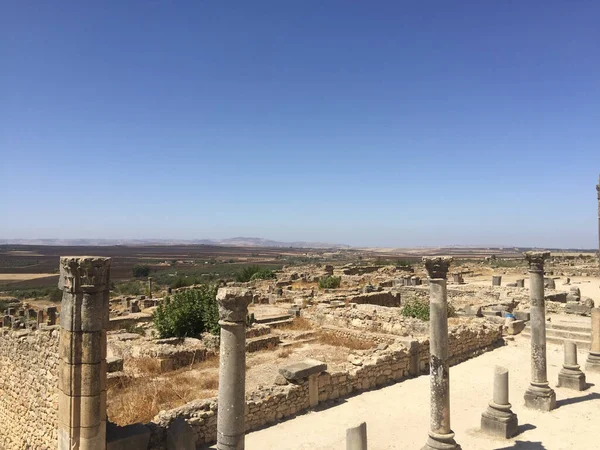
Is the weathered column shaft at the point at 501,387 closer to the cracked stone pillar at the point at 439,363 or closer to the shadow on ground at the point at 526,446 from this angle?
the shadow on ground at the point at 526,446

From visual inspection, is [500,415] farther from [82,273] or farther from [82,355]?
[82,273]

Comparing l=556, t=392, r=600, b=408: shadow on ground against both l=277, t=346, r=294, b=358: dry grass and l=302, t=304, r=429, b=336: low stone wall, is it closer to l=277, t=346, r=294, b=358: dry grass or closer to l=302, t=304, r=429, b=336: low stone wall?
l=302, t=304, r=429, b=336: low stone wall

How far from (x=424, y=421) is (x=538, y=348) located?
3.27 m

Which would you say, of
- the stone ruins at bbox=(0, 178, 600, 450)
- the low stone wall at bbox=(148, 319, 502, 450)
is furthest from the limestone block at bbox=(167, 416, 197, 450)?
the low stone wall at bbox=(148, 319, 502, 450)

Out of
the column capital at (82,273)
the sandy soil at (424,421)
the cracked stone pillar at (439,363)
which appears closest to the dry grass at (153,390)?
the sandy soil at (424,421)

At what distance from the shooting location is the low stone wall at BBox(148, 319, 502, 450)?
328 inches

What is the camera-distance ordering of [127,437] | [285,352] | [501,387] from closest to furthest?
[127,437] < [501,387] < [285,352]

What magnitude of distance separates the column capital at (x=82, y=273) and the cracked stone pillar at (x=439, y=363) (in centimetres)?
535

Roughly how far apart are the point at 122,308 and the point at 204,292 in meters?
12.9

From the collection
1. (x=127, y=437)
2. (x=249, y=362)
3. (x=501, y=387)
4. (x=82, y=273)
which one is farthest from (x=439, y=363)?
(x=249, y=362)

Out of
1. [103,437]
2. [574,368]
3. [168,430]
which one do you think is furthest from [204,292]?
[574,368]

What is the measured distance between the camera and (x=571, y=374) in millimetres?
11445

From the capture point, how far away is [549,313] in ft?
73.2

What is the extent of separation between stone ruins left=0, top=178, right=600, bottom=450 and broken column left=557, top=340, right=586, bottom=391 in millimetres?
33
